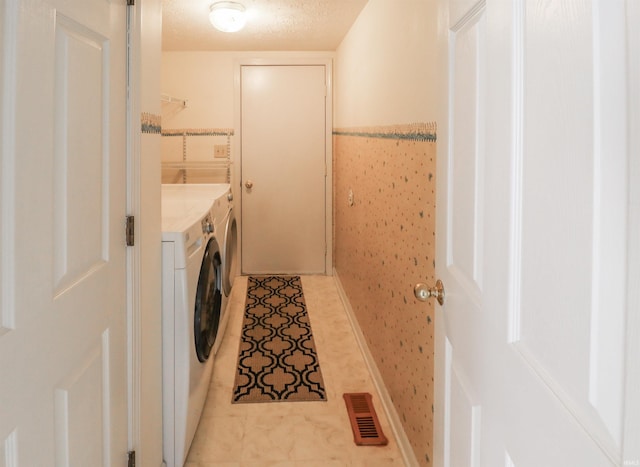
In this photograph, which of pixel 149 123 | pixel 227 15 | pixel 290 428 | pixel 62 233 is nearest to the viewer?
pixel 62 233

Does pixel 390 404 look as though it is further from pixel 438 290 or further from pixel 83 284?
pixel 83 284

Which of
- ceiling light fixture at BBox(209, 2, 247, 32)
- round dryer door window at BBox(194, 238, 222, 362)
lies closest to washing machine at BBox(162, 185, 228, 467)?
round dryer door window at BBox(194, 238, 222, 362)

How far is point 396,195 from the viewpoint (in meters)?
2.29

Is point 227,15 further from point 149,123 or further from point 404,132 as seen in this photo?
point 149,123

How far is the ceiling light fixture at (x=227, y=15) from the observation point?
3.00 meters

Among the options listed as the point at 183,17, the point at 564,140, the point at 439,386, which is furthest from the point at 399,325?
the point at 183,17

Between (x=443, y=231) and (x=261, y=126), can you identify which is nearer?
(x=443, y=231)

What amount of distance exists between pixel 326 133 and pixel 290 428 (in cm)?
297

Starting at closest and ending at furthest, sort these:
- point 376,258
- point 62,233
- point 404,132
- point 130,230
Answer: point 62,233 → point 130,230 → point 404,132 → point 376,258

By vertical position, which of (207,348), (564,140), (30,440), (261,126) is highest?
(261,126)

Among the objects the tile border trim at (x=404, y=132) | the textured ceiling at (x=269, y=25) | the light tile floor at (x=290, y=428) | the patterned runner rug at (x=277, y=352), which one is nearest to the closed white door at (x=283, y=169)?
the textured ceiling at (x=269, y=25)

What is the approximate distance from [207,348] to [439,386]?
4.16 feet

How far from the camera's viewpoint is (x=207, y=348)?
2.19 metres

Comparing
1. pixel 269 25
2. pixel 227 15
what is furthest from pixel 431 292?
pixel 269 25
